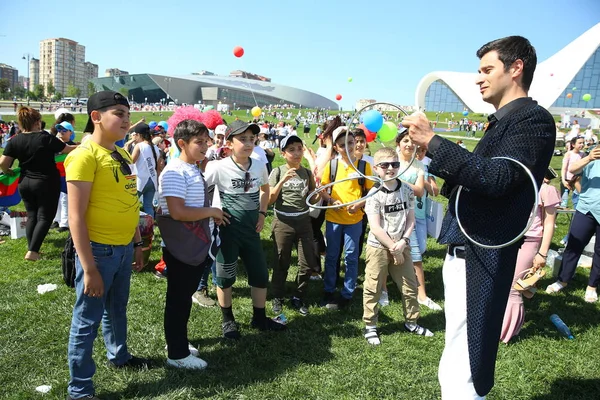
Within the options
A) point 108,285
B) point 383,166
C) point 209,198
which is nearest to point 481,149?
point 383,166

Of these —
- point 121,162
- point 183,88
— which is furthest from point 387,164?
point 183,88

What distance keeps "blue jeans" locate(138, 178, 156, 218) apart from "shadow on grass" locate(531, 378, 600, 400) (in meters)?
6.38

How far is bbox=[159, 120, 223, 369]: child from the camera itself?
3.24m

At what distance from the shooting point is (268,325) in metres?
4.37

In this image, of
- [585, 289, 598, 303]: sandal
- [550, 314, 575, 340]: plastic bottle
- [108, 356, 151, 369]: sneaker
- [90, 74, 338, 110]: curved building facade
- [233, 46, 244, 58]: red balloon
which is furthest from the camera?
[90, 74, 338, 110]: curved building facade

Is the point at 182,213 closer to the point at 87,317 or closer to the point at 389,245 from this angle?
the point at 87,317

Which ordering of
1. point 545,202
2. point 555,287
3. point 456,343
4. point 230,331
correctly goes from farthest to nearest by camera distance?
1. point 555,287
2. point 545,202
3. point 230,331
4. point 456,343

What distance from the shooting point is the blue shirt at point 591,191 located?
17.7 feet

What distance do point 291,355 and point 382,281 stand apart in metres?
1.23

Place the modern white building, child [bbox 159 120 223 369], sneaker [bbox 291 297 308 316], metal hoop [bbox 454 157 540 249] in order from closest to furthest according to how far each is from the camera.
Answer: metal hoop [bbox 454 157 540 249] → child [bbox 159 120 223 369] → sneaker [bbox 291 297 308 316] → the modern white building

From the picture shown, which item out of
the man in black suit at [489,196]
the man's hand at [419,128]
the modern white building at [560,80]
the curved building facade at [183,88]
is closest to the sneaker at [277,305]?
the man in black suit at [489,196]

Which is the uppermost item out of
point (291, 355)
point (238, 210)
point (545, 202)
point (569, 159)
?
point (569, 159)

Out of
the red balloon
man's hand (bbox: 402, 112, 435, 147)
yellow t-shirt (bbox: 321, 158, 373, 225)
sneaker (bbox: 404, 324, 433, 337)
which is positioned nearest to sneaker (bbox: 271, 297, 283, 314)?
yellow t-shirt (bbox: 321, 158, 373, 225)

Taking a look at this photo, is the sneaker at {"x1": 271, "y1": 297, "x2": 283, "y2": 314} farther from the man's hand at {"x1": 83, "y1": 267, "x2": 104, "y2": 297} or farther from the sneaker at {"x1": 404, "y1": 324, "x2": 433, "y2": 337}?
the man's hand at {"x1": 83, "y1": 267, "x2": 104, "y2": 297}
